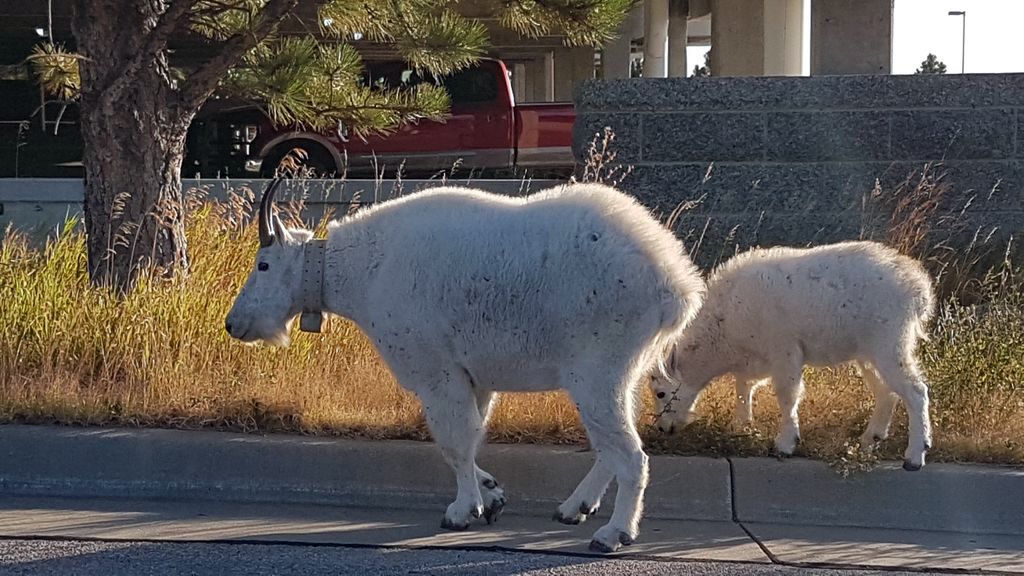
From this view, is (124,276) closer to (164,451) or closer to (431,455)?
(164,451)

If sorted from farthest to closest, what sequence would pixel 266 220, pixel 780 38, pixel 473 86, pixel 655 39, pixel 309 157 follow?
pixel 655 39 → pixel 780 38 → pixel 473 86 → pixel 309 157 → pixel 266 220

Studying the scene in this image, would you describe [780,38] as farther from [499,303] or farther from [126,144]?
[499,303]

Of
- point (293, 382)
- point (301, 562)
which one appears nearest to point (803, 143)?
point (293, 382)

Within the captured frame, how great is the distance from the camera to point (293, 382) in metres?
7.72

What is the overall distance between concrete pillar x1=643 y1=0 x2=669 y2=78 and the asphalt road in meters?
27.0

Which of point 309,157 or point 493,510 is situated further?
point 309,157

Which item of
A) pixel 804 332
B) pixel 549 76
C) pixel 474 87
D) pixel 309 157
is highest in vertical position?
pixel 549 76

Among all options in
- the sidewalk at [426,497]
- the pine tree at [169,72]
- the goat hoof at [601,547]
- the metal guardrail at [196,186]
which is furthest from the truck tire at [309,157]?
the goat hoof at [601,547]

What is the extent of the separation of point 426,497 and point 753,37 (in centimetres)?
1719

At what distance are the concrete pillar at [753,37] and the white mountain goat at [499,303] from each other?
1632 cm

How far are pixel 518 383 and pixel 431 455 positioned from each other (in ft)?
3.50

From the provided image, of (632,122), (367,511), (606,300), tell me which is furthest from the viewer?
(632,122)

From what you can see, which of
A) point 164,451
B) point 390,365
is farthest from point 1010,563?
point 164,451

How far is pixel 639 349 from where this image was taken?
5.71m
